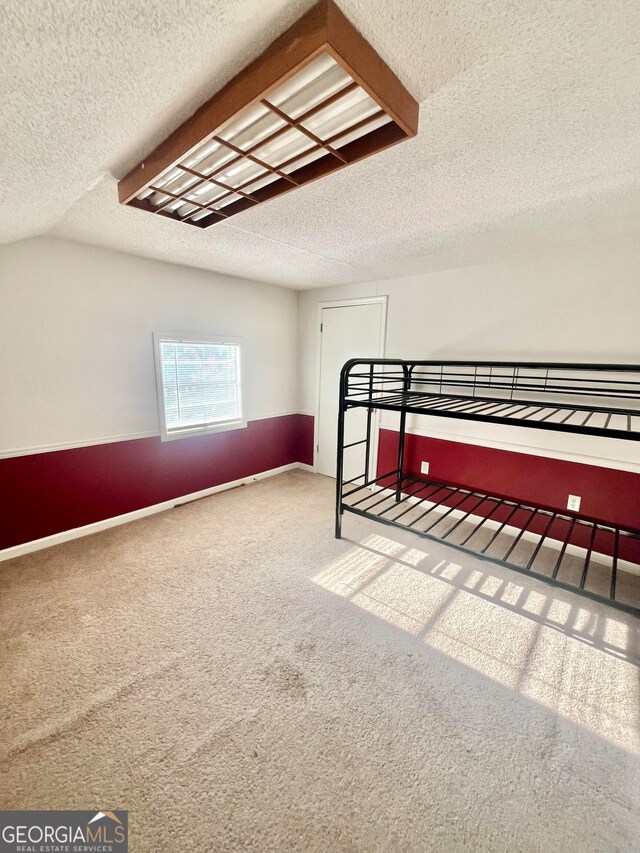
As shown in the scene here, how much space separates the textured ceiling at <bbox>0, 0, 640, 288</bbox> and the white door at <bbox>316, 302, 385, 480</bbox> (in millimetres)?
1319

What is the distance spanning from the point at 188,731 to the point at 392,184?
227 centimetres

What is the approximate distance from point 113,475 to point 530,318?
3.31 metres

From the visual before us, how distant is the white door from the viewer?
319 cm

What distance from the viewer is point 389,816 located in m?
0.98

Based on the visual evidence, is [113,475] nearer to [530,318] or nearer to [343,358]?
[343,358]

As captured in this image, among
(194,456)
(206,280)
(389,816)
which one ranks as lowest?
(389,816)

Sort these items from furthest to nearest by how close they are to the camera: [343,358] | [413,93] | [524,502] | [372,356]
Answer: [343,358] < [372,356] < [524,502] < [413,93]

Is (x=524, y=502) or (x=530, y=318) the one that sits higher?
(x=530, y=318)

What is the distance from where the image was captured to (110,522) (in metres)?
2.55

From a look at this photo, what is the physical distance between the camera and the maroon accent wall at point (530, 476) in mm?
2088

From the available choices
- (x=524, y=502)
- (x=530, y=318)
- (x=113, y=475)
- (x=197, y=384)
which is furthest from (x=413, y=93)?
(x=113, y=475)

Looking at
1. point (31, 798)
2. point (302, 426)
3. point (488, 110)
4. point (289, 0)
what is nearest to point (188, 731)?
point (31, 798)

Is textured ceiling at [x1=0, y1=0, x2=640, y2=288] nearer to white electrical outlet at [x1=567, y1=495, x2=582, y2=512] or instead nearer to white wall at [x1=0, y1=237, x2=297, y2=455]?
white wall at [x1=0, y1=237, x2=297, y2=455]

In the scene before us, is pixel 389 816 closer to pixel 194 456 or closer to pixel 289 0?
pixel 289 0
